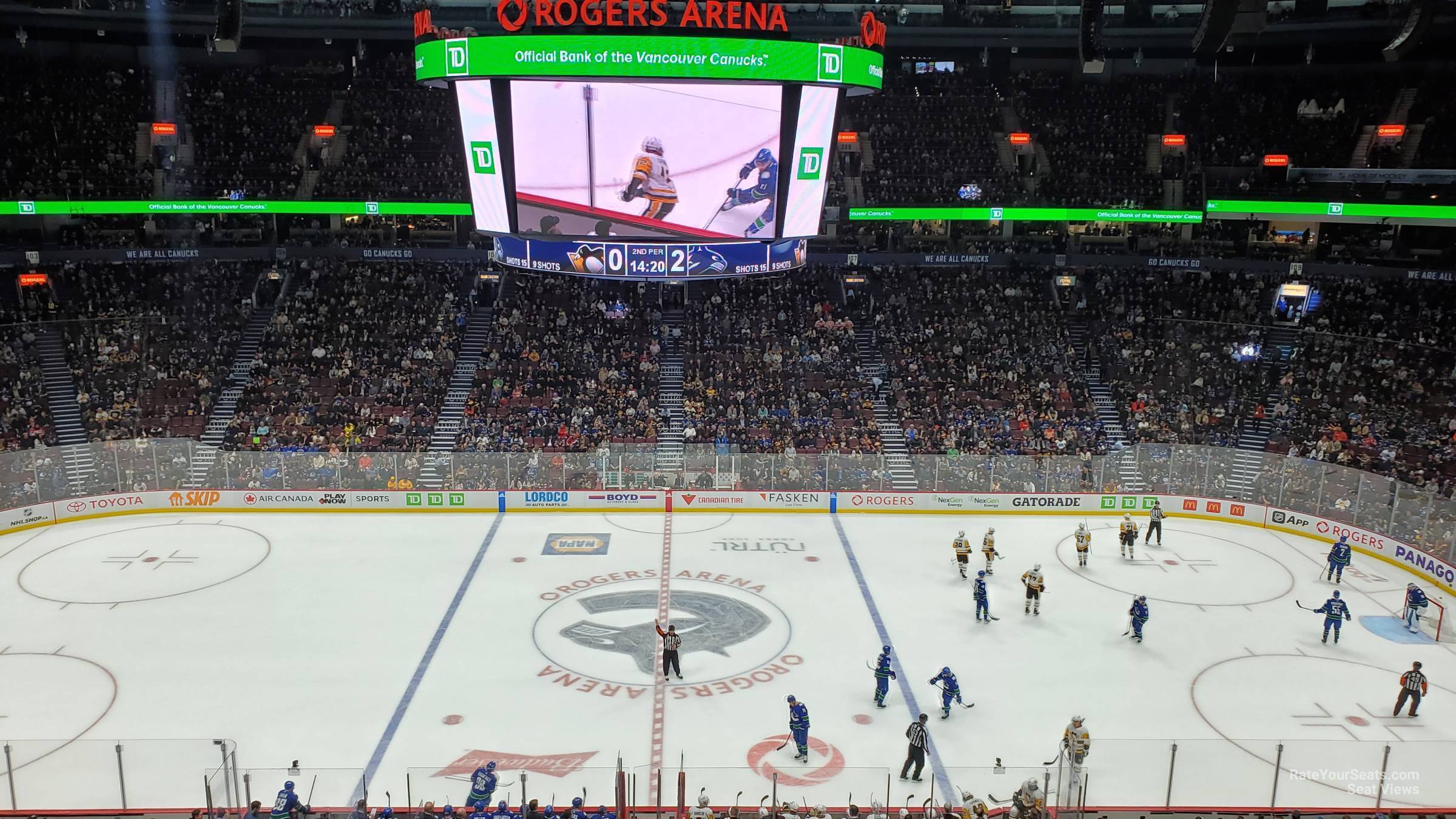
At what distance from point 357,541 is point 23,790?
12308 mm

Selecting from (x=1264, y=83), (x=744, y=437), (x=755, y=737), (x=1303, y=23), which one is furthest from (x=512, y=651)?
(x=1264, y=83)

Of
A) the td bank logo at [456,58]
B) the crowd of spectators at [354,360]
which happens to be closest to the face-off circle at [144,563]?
the crowd of spectators at [354,360]

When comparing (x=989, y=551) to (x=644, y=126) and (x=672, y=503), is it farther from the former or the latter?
(x=644, y=126)

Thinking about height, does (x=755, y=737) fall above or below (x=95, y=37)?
below

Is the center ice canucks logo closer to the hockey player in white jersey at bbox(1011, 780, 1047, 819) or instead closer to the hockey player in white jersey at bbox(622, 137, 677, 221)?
the hockey player in white jersey at bbox(1011, 780, 1047, 819)

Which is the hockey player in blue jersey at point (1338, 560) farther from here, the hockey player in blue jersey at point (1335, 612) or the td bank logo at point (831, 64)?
the td bank logo at point (831, 64)

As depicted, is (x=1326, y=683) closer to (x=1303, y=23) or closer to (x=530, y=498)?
(x=530, y=498)

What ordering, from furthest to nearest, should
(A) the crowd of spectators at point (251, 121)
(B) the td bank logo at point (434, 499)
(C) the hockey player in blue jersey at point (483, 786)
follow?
1. (A) the crowd of spectators at point (251, 121)
2. (B) the td bank logo at point (434, 499)
3. (C) the hockey player in blue jersey at point (483, 786)

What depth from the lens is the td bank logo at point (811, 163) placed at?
2194cm

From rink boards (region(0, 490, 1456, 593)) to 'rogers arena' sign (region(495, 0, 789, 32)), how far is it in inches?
479

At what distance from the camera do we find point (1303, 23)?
112 feet

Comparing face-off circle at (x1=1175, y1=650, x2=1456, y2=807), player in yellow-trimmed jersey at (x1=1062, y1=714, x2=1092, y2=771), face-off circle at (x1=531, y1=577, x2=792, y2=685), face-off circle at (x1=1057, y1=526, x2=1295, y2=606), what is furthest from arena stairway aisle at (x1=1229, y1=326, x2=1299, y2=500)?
player in yellow-trimmed jersey at (x1=1062, y1=714, x2=1092, y2=771)

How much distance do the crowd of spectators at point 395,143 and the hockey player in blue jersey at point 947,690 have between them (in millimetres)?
25967

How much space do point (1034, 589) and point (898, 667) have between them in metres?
3.83
